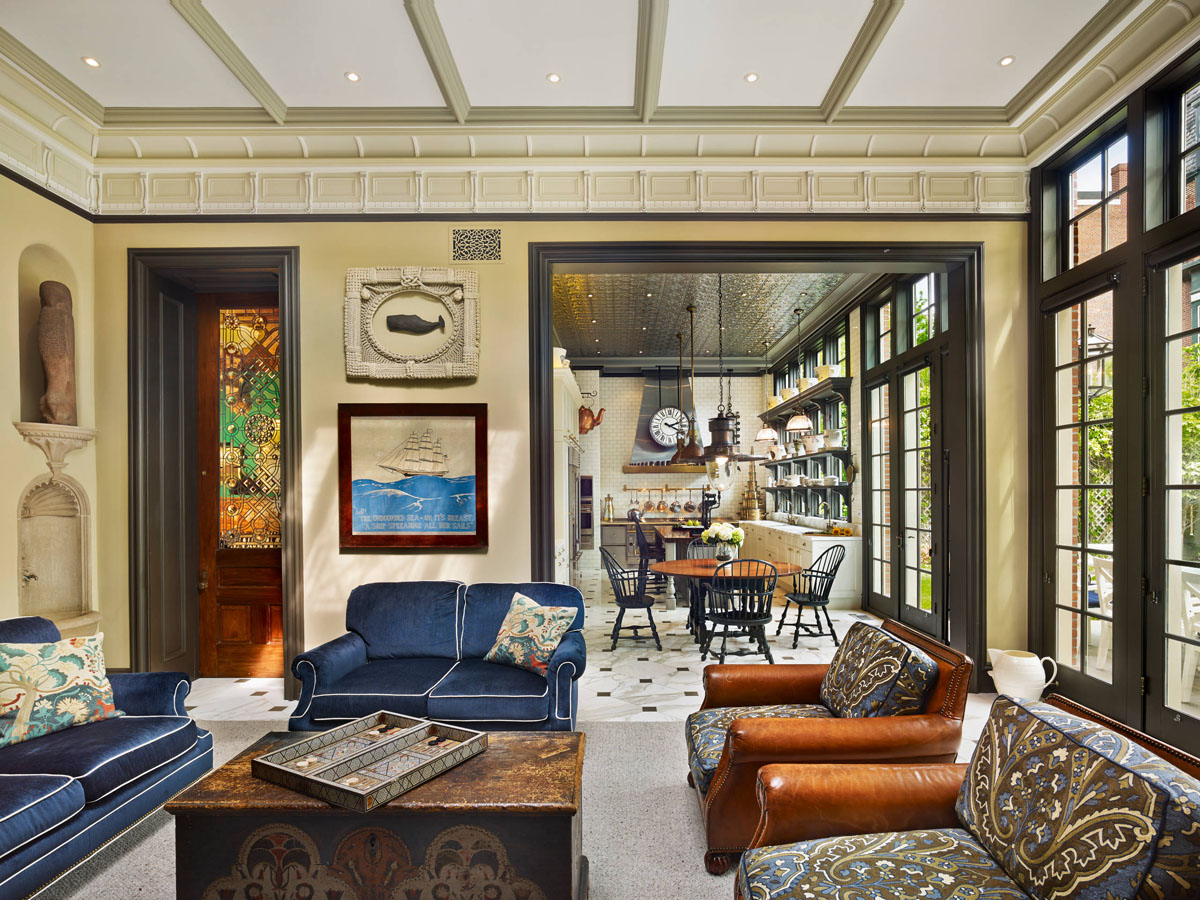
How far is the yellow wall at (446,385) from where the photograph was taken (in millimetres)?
4605

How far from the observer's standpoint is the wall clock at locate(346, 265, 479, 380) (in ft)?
15.1

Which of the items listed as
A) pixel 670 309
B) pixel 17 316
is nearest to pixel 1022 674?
pixel 670 309

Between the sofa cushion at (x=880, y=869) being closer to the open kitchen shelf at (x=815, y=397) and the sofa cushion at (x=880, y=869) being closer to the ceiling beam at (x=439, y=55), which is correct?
the ceiling beam at (x=439, y=55)

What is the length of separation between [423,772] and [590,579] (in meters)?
8.12

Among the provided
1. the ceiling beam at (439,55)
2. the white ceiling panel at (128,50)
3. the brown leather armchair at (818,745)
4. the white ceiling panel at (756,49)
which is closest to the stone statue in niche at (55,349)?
the white ceiling panel at (128,50)

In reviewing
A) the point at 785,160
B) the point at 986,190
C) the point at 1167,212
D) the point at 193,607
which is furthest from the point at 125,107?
the point at 1167,212

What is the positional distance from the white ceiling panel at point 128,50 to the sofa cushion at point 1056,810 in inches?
180

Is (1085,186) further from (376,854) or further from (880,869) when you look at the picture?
(376,854)

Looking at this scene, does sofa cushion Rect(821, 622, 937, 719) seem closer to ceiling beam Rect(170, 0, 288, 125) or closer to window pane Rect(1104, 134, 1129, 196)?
window pane Rect(1104, 134, 1129, 196)

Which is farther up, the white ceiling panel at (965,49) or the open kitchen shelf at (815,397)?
the white ceiling panel at (965,49)

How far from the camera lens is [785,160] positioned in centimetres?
463

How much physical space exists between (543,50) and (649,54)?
575mm

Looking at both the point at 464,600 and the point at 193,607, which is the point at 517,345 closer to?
the point at 464,600

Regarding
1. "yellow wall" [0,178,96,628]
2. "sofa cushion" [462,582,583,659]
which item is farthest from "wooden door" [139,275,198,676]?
"sofa cushion" [462,582,583,659]
